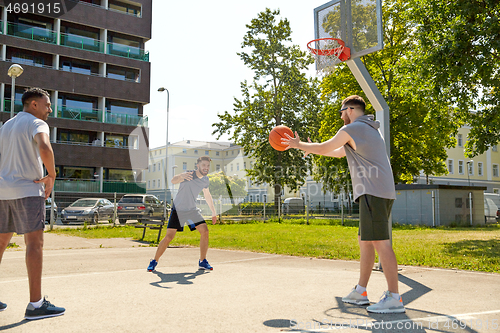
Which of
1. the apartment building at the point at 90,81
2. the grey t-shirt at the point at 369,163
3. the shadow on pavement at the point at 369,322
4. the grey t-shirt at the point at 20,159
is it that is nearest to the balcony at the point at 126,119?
the apartment building at the point at 90,81

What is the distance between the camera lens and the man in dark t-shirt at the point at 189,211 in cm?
717

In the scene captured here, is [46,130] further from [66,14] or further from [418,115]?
[66,14]

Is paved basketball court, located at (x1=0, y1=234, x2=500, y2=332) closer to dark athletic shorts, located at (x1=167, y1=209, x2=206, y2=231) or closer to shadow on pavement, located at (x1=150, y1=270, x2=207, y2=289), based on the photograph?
shadow on pavement, located at (x1=150, y1=270, x2=207, y2=289)

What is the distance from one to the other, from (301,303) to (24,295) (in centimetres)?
324

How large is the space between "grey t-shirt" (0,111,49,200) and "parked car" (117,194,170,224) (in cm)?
1843

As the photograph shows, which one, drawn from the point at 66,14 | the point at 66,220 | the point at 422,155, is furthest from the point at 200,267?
the point at 66,14

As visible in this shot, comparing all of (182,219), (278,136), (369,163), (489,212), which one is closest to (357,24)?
(278,136)

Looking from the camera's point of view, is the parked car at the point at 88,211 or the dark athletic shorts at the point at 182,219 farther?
the parked car at the point at 88,211

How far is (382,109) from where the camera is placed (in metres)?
7.25

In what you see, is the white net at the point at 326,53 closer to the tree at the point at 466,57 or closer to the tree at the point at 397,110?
the tree at the point at 466,57

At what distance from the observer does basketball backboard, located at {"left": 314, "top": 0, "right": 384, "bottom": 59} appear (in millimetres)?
7078

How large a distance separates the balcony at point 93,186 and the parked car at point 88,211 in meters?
6.75

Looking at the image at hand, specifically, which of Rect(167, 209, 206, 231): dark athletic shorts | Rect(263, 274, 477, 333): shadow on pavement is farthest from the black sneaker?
Rect(167, 209, 206, 231): dark athletic shorts

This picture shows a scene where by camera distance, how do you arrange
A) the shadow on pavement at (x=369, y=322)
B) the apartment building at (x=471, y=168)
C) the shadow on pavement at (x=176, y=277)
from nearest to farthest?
the shadow on pavement at (x=369, y=322)
the shadow on pavement at (x=176, y=277)
the apartment building at (x=471, y=168)
